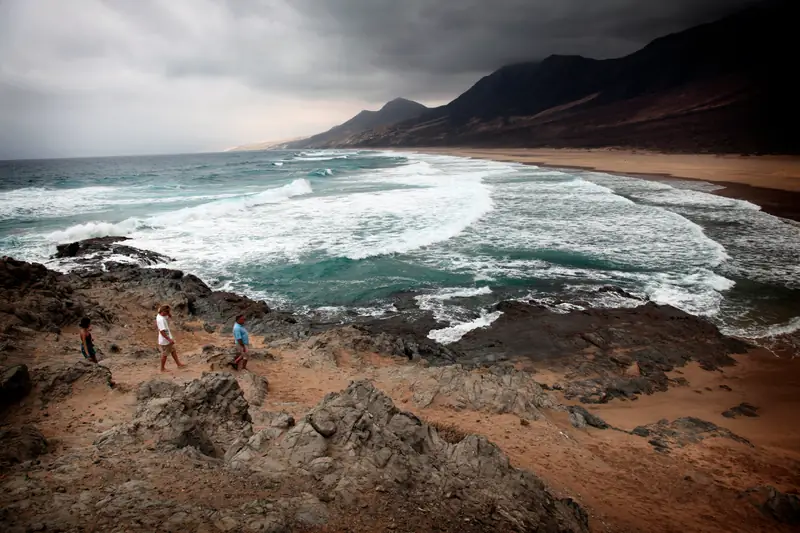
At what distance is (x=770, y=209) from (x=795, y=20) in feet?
376

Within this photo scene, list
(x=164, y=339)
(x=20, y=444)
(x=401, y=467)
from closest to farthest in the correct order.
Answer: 1. (x=20, y=444)
2. (x=401, y=467)
3. (x=164, y=339)

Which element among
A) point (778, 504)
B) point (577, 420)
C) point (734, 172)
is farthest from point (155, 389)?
point (734, 172)

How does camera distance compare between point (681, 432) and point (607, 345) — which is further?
point (607, 345)

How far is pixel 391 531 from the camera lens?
3.43 meters

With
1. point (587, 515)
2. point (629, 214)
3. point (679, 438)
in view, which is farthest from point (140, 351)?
point (629, 214)

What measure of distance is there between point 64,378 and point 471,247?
14376 mm

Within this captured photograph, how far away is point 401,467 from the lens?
4227 mm

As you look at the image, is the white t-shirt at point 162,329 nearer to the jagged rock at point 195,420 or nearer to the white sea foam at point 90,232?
the jagged rock at point 195,420

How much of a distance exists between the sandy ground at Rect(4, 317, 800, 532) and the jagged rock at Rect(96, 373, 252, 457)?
54 centimetres

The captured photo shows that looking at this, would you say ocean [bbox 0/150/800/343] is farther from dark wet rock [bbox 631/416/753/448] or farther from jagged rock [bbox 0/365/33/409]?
jagged rock [bbox 0/365/33/409]

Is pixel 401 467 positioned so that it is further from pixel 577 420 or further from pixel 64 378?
pixel 64 378

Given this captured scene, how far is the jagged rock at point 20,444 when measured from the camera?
3941 mm

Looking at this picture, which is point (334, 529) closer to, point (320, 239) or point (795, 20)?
point (320, 239)

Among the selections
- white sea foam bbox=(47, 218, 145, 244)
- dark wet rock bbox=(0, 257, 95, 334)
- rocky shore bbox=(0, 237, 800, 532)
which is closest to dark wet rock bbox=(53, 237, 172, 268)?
white sea foam bbox=(47, 218, 145, 244)
